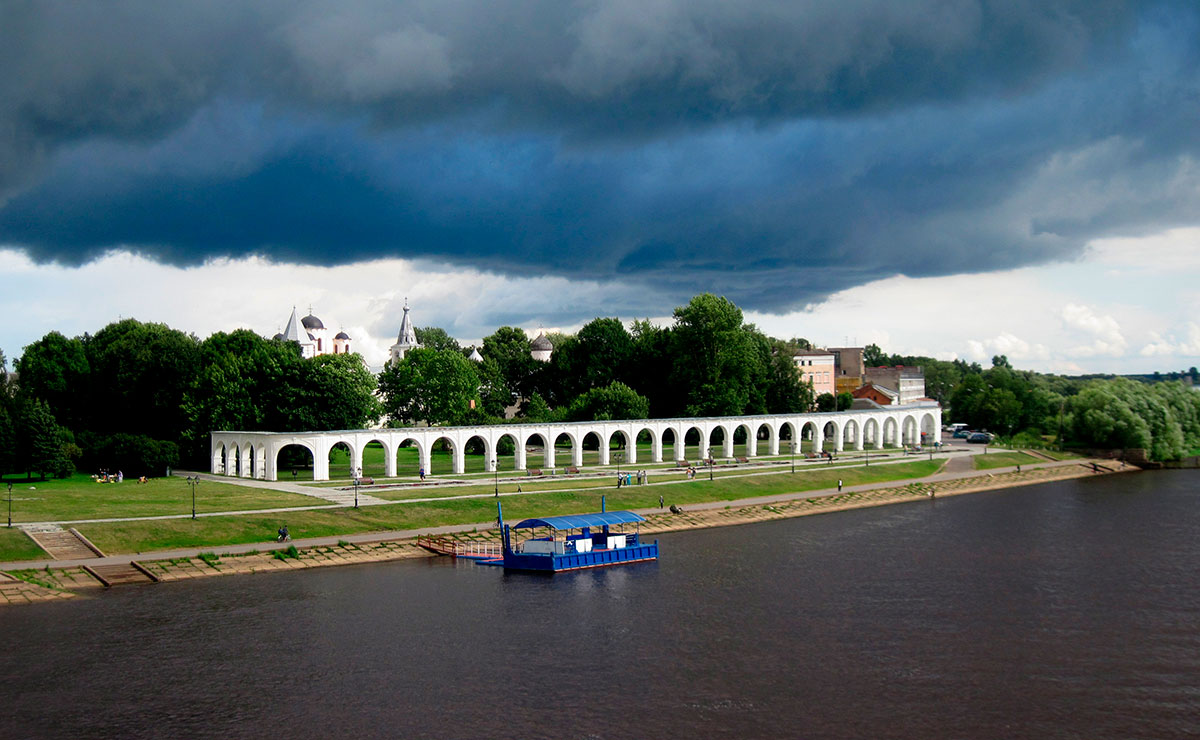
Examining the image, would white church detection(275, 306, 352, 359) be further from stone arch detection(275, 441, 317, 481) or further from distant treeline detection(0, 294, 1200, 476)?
stone arch detection(275, 441, 317, 481)

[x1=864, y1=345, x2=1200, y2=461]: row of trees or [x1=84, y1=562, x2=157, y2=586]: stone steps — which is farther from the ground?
[x1=864, y1=345, x2=1200, y2=461]: row of trees

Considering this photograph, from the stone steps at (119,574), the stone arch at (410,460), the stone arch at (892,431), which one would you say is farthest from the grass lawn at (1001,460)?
the stone steps at (119,574)

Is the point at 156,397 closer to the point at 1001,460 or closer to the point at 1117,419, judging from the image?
the point at 1001,460

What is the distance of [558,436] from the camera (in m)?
104

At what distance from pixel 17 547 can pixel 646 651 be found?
30775mm

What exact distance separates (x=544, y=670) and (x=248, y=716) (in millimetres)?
9375

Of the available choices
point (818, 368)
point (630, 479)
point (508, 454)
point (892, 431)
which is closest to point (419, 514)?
point (630, 479)

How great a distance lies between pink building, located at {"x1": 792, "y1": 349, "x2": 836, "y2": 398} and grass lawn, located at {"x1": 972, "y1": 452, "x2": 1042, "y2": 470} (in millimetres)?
50619

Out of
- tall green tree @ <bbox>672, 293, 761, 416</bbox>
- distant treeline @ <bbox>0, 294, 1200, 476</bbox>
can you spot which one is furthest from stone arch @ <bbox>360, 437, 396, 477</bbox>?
tall green tree @ <bbox>672, 293, 761, 416</bbox>

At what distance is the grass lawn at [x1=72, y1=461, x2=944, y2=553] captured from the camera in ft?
172

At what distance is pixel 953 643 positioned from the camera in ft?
124

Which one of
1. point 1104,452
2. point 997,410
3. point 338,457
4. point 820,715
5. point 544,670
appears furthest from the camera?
point 997,410

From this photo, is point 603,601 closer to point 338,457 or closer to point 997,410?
point 338,457

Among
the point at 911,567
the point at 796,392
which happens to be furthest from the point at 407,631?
the point at 796,392
